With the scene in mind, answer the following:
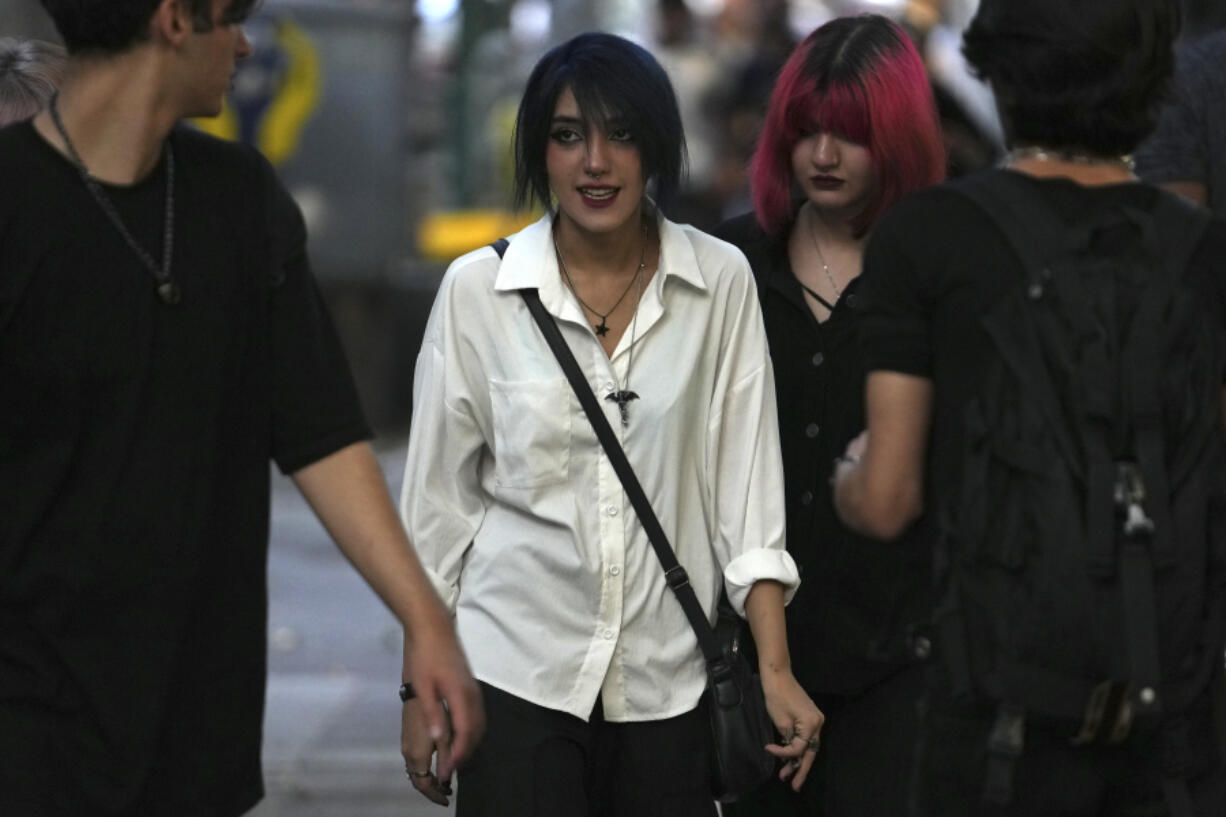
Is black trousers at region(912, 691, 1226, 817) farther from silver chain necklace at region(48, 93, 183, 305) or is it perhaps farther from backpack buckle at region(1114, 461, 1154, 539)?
silver chain necklace at region(48, 93, 183, 305)

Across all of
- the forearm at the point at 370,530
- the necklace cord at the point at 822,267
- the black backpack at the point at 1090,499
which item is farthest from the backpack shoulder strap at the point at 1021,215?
the necklace cord at the point at 822,267

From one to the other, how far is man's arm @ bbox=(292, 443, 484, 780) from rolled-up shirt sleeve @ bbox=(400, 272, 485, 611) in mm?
872

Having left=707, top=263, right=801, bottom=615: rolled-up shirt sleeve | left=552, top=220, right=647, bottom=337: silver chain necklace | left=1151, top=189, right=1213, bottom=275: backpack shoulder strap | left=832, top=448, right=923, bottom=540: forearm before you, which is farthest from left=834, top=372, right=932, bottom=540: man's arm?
left=552, top=220, right=647, bottom=337: silver chain necklace

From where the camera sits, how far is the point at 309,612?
8805 mm

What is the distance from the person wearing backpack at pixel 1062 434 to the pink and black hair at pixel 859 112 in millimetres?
1298

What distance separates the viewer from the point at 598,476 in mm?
3926

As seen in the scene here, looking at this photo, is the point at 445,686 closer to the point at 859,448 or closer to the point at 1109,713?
the point at 859,448

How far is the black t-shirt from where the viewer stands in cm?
285

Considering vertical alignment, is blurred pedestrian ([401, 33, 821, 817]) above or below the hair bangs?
below

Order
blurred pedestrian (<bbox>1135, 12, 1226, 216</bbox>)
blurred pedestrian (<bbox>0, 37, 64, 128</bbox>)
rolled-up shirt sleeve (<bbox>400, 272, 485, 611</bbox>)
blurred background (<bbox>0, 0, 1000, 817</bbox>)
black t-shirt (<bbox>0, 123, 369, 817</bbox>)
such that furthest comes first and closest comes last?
blurred background (<bbox>0, 0, 1000, 817</bbox>)
blurred pedestrian (<bbox>1135, 12, 1226, 216</bbox>)
rolled-up shirt sleeve (<bbox>400, 272, 485, 611</bbox>)
blurred pedestrian (<bbox>0, 37, 64, 128</bbox>)
black t-shirt (<bbox>0, 123, 369, 817</bbox>)

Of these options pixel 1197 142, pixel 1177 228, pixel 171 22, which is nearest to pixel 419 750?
pixel 171 22

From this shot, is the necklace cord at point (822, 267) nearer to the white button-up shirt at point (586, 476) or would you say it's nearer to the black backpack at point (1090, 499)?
the white button-up shirt at point (586, 476)

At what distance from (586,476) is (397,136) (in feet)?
26.2

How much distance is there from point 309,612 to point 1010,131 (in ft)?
19.9
